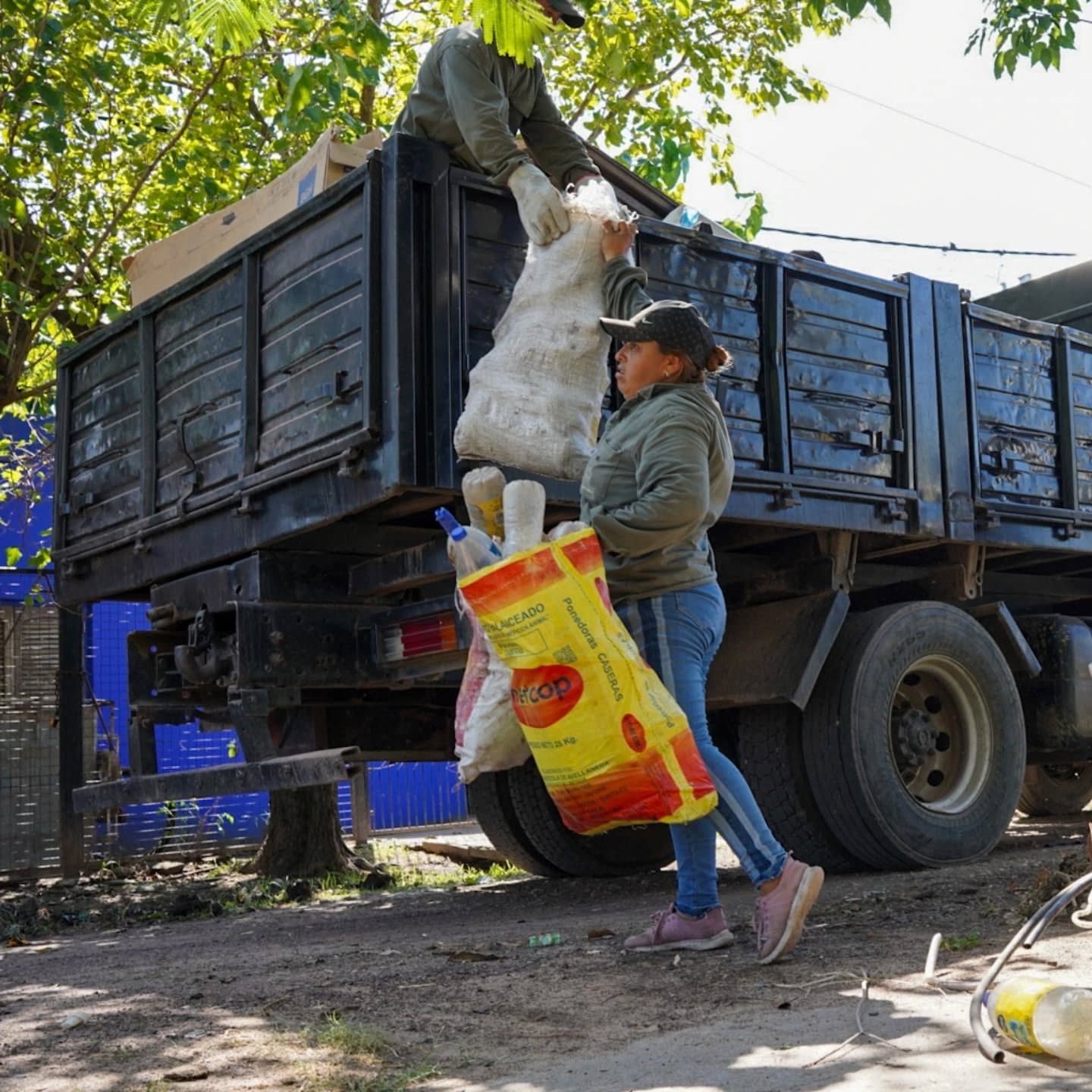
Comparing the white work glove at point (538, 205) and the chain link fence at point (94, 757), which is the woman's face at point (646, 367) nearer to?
the white work glove at point (538, 205)

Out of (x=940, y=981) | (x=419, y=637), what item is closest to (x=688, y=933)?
(x=940, y=981)

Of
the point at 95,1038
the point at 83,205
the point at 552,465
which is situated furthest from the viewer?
the point at 83,205

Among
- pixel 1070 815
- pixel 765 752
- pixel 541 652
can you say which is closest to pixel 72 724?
pixel 765 752

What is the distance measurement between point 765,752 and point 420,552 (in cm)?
190

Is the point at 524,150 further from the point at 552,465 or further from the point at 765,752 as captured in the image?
the point at 765,752

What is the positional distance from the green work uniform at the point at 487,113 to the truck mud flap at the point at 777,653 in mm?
1995

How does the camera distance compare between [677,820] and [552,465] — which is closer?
[677,820]

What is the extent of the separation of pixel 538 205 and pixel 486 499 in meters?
1.05

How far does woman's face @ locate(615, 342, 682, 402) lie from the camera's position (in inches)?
161

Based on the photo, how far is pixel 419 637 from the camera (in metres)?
4.93

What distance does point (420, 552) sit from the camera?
4.92 meters

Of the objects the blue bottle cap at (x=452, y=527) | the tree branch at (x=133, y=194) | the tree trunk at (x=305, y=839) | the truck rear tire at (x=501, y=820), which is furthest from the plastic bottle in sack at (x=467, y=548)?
the tree branch at (x=133, y=194)

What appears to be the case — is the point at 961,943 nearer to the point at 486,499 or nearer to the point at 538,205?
the point at 486,499

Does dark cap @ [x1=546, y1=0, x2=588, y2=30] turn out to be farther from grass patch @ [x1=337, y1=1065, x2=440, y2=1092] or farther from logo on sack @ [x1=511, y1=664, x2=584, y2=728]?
grass patch @ [x1=337, y1=1065, x2=440, y2=1092]
